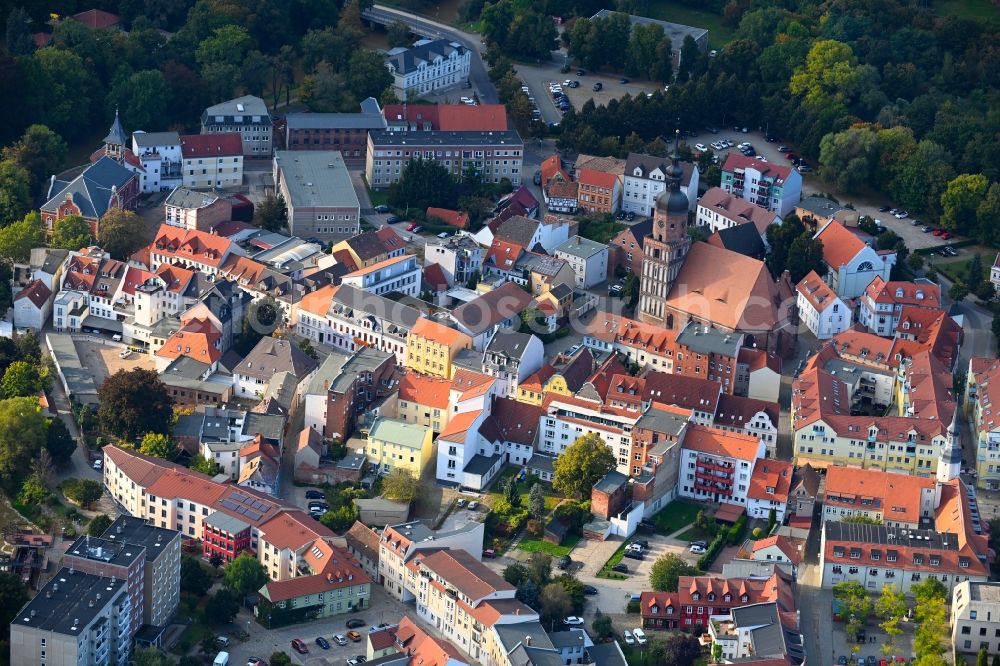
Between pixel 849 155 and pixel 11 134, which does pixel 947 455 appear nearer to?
pixel 849 155

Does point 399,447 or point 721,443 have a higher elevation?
point 721,443

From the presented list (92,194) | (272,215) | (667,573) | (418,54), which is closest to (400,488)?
(667,573)

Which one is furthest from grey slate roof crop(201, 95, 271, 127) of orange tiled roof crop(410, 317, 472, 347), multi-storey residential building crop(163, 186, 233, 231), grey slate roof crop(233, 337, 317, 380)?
orange tiled roof crop(410, 317, 472, 347)

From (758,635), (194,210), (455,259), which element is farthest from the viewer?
(194,210)

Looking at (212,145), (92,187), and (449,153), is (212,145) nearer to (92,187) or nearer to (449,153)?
(92,187)

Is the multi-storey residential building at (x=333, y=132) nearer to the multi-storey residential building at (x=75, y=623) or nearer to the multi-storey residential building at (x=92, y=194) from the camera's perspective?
the multi-storey residential building at (x=92, y=194)

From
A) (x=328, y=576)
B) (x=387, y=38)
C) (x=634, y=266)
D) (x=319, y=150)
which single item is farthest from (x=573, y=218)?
(x=328, y=576)
